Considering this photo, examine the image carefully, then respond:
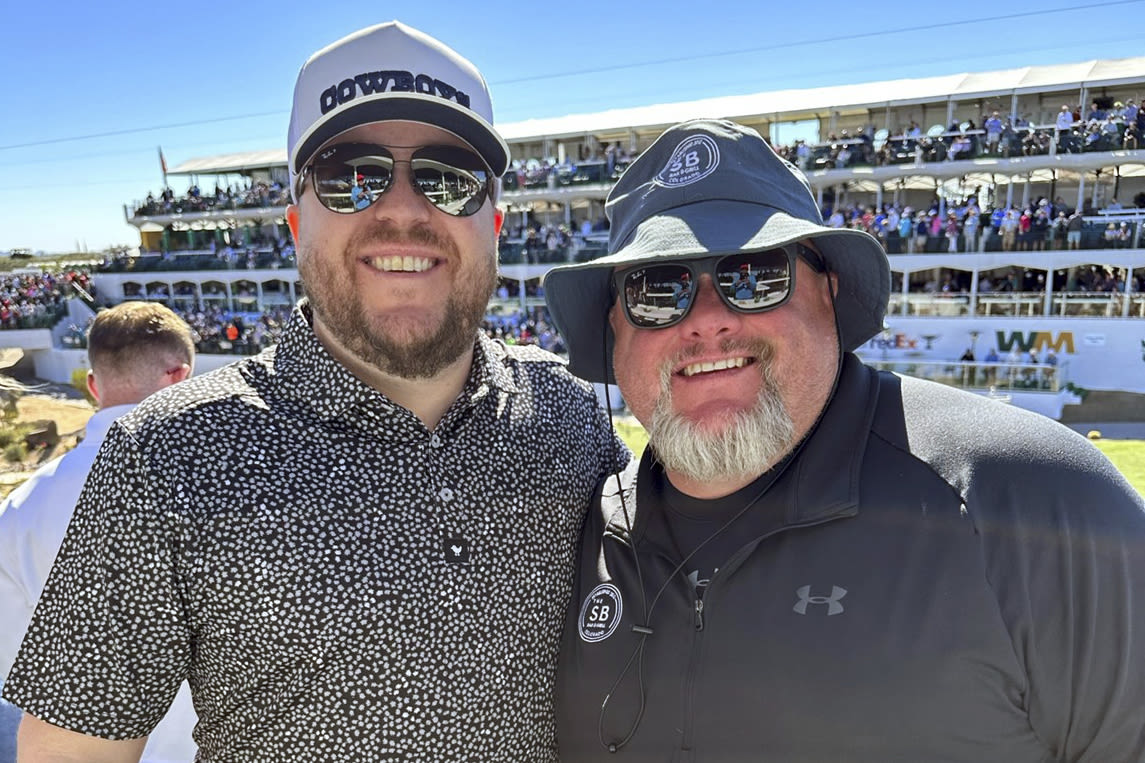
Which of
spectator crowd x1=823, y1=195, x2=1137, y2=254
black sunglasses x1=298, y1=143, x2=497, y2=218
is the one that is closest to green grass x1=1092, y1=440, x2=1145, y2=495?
black sunglasses x1=298, y1=143, x2=497, y2=218

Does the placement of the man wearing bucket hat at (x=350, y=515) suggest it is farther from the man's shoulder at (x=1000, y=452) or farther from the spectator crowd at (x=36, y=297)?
the spectator crowd at (x=36, y=297)

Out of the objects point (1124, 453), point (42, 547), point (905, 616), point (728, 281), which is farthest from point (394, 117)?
point (1124, 453)

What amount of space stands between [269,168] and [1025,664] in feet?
134

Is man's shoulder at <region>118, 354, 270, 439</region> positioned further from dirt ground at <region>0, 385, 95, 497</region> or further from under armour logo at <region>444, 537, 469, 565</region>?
dirt ground at <region>0, 385, 95, 497</region>

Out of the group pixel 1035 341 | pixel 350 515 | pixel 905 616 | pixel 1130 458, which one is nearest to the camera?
pixel 905 616

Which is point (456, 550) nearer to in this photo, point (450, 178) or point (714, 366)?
point (714, 366)

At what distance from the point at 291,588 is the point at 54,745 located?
58 cm

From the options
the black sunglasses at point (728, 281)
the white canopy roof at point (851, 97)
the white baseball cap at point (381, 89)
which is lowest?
the black sunglasses at point (728, 281)

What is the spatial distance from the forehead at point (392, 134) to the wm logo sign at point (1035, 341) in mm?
20441

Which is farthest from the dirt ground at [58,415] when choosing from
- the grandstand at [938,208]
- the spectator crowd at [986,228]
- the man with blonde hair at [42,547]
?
the spectator crowd at [986,228]

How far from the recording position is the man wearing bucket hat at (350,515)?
155 cm

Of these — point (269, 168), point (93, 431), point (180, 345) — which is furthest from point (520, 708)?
point (269, 168)

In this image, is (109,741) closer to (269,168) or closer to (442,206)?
(442,206)

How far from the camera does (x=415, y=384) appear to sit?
1894mm
